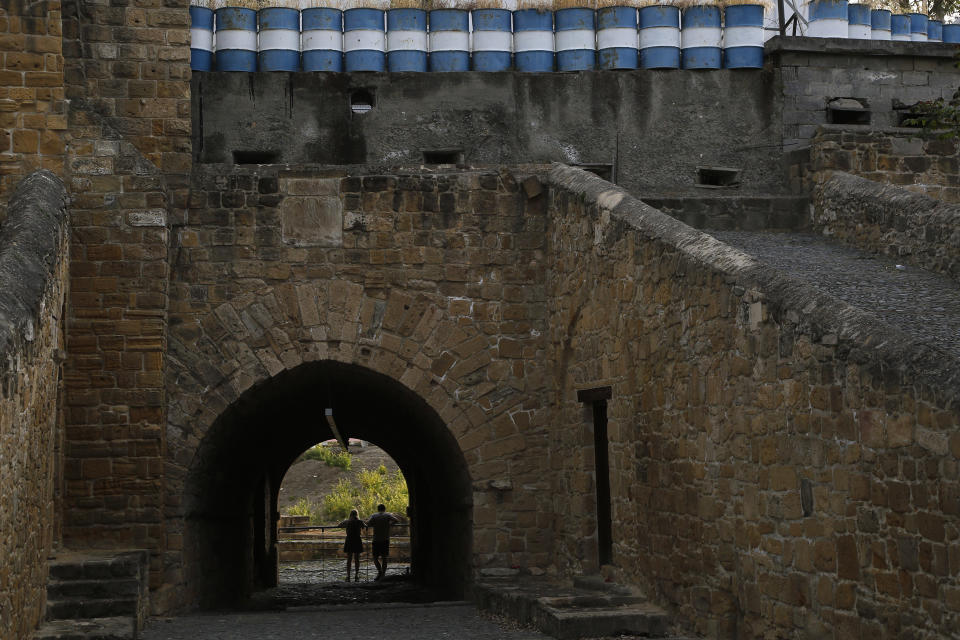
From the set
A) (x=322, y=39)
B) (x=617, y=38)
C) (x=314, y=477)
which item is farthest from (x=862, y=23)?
(x=314, y=477)

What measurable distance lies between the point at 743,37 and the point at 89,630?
9.24 m

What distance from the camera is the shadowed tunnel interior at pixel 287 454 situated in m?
11.2

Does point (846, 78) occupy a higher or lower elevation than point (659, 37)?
lower

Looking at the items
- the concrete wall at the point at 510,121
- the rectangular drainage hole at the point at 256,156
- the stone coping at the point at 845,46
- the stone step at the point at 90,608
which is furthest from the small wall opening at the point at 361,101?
the stone step at the point at 90,608

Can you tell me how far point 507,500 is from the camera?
11.0 m

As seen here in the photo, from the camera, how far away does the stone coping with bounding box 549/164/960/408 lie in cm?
520

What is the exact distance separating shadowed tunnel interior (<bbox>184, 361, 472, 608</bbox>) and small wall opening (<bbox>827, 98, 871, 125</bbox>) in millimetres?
5519

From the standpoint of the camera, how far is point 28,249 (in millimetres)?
8539

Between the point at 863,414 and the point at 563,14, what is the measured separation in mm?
8930

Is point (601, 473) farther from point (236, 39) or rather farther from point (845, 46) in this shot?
point (236, 39)

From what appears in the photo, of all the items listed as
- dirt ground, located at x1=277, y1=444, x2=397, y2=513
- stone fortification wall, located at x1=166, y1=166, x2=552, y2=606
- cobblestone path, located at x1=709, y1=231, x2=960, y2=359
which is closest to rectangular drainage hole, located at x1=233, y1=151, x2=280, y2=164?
stone fortification wall, located at x1=166, y1=166, x2=552, y2=606

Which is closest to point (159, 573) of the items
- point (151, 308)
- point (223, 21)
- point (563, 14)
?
point (151, 308)

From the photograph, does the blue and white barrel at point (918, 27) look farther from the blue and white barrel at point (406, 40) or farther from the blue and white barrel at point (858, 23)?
the blue and white barrel at point (406, 40)

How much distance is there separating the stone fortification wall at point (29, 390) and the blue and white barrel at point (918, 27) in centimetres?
1015
